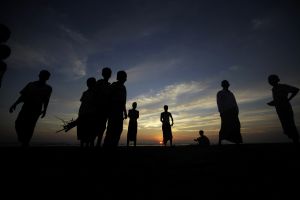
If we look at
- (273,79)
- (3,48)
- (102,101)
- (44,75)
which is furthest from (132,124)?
(3,48)

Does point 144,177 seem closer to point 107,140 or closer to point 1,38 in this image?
point 107,140

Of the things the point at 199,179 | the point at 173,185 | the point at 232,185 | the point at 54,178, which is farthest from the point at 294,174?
the point at 54,178

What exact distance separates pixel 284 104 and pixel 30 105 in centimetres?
848

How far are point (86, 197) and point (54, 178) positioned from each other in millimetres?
1039

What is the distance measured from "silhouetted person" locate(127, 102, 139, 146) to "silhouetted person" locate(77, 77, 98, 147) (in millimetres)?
4448

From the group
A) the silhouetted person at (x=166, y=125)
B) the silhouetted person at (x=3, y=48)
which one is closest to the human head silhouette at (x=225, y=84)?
the silhouetted person at (x=166, y=125)

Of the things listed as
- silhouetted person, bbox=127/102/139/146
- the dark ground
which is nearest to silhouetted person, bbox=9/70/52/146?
the dark ground

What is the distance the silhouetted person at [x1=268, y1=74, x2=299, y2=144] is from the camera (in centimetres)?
682

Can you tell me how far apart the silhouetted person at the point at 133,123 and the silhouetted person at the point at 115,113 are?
5.10m

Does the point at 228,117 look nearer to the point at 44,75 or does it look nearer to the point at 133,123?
the point at 133,123

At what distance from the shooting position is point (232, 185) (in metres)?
2.41

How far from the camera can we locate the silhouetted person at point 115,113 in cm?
526

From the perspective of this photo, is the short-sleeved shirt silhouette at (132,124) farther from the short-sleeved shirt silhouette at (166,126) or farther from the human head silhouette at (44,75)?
the human head silhouette at (44,75)

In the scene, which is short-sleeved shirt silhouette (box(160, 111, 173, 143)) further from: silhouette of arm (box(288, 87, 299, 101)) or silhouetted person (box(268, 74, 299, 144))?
silhouette of arm (box(288, 87, 299, 101))
